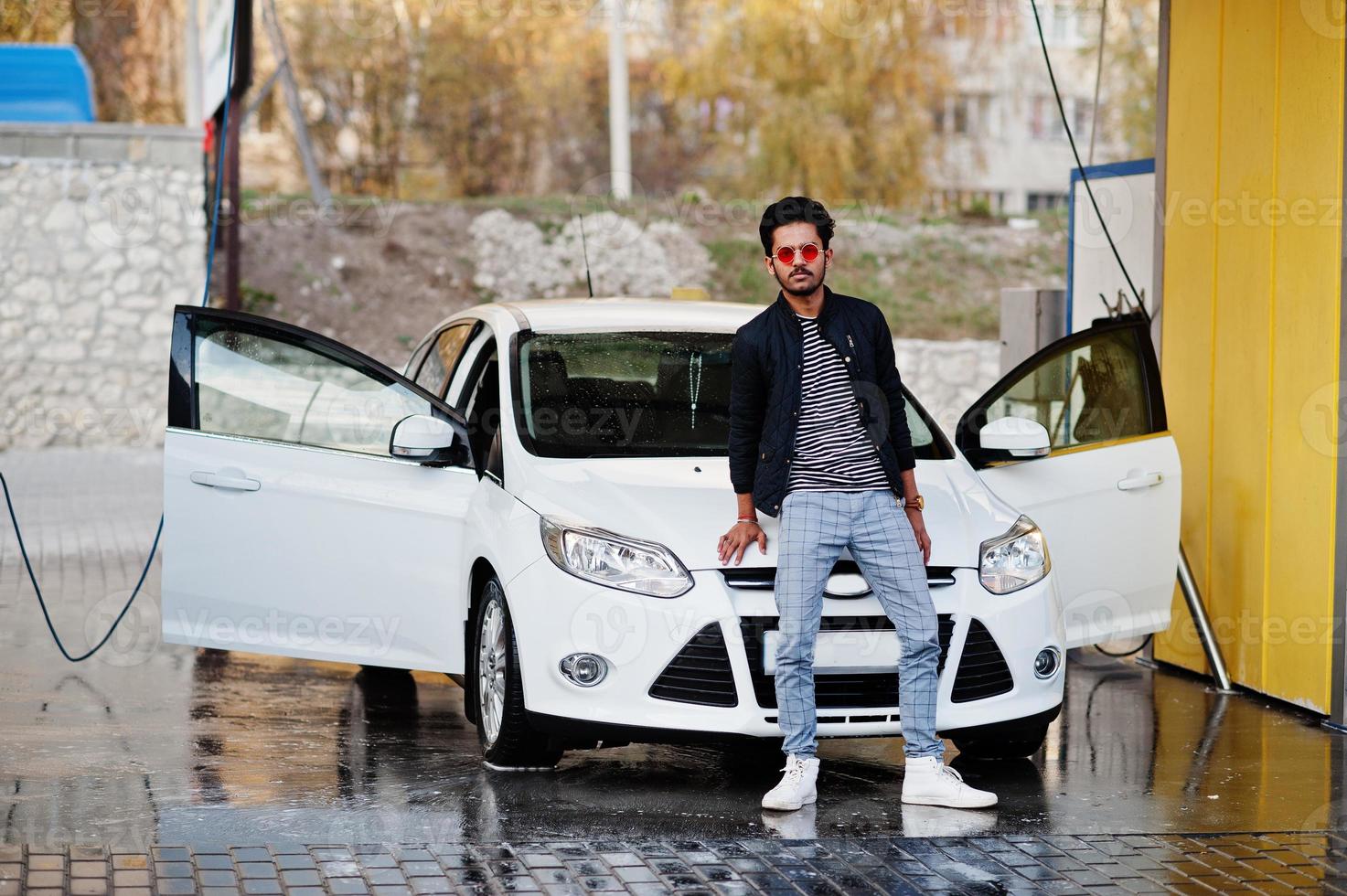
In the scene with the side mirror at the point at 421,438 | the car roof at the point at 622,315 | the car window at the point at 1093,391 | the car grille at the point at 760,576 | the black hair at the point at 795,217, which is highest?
the black hair at the point at 795,217

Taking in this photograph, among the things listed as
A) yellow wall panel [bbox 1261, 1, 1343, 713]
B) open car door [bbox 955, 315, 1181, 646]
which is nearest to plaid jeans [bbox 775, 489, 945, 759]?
open car door [bbox 955, 315, 1181, 646]

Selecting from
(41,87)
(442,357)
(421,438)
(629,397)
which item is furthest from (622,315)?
(41,87)

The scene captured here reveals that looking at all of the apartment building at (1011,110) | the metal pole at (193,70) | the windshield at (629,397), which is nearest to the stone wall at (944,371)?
the apartment building at (1011,110)

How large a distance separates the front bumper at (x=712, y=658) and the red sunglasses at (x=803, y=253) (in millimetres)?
1022

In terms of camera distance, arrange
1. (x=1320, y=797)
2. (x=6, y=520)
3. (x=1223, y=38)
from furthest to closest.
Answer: (x=6, y=520) < (x=1223, y=38) < (x=1320, y=797)

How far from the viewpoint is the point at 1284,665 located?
7.81 meters

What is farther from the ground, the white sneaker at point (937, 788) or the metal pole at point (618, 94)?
the metal pole at point (618, 94)

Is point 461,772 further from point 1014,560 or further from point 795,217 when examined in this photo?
point 795,217

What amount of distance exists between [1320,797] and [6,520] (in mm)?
10719

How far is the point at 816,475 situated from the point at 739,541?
0.32 metres

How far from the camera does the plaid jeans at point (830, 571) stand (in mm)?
5574

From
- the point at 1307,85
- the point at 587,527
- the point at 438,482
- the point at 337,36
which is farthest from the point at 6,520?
the point at 337,36

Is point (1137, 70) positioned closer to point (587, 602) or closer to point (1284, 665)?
point (1284, 665)

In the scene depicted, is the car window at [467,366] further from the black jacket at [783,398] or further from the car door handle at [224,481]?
the black jacket at [783,398]
